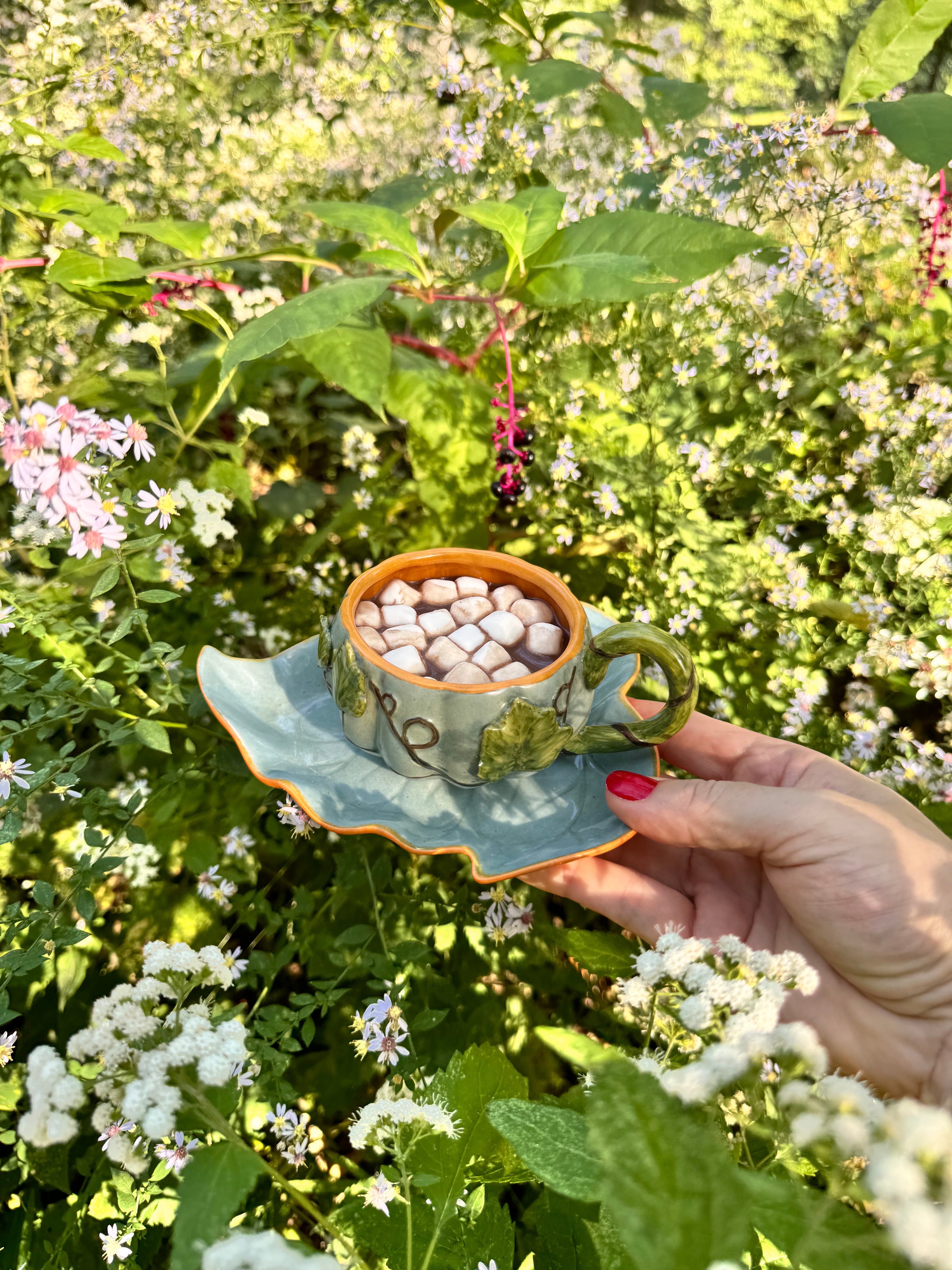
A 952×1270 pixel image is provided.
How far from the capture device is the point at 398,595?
1.04 m

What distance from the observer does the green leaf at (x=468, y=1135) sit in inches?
29.5

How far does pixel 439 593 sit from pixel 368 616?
11 centimetres

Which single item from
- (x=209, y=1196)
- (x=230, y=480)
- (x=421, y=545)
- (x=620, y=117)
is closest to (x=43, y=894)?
(x=209, y=1196)

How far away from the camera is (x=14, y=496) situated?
1638 mm

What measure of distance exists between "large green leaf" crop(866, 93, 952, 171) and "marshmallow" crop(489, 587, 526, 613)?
859 mm

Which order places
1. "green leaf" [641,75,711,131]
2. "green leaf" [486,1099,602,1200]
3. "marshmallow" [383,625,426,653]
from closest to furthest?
"green leaf" [486,1099,602,1200], "marshmallow" [383,625,426,653], "green leaf" [641,75,711,131]

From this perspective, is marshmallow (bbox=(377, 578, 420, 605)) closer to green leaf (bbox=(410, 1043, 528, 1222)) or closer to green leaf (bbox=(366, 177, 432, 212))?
green leaf (bbox=(410, 1043, 528, 1222))

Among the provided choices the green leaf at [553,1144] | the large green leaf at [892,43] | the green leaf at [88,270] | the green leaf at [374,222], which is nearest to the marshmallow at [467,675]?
the green leaf at [553,1144]

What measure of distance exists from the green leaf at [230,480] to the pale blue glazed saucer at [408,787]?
370 millimetres

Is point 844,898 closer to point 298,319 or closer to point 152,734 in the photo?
point 152,734

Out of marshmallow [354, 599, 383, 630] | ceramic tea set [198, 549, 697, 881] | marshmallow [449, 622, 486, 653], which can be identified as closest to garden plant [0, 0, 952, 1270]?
ceramic tea set [198, 549, 697, 881]

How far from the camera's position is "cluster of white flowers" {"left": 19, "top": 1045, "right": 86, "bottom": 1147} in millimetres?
604

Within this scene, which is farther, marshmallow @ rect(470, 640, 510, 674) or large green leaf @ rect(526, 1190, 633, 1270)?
marshmallow @ rect(470, 640, 510, 674)

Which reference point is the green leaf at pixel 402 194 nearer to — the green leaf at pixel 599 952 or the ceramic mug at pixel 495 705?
the ceramic mug at pixel 495 705
